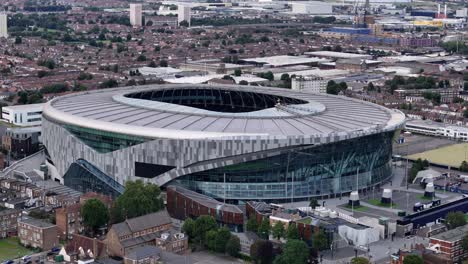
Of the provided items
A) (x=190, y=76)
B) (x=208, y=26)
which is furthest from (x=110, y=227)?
Answer: (x=208, y=26)

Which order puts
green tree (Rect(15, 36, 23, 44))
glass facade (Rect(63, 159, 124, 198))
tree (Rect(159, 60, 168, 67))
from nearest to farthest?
glass facade (Rect(63, 159, 124, 198)), tree (Rect(159, 60, 168, 67)), green tree (Rect(15, 36, 23, 44))

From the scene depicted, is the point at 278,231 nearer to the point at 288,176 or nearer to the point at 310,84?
the point at 288,176

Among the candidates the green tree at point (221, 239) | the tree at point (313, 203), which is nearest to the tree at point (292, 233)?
the green tree at point (221, 239)

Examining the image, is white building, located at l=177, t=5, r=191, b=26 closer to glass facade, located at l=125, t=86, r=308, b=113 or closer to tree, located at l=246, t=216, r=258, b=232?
glass facade, located at l=125, t=86, r=308, b=113

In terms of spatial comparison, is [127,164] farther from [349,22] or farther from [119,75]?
[349,22]

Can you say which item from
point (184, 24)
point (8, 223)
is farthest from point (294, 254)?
point (184, 24)

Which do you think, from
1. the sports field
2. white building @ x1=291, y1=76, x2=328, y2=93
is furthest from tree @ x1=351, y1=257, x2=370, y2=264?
white building @ x1=291, y1=76, x2=328, y2=93

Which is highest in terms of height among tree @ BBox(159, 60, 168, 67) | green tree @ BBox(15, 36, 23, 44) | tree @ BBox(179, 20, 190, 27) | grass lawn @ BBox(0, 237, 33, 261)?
tree @ BBox(179, 20, 190, 27)
